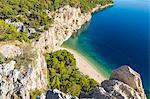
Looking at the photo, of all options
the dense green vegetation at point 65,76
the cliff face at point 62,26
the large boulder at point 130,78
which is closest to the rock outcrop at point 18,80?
the dense green vegetation at point 65,76

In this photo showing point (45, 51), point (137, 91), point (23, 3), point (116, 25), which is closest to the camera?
point (137, 91)

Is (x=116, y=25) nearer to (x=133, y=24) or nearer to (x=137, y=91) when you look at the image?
(x=133, y=24)

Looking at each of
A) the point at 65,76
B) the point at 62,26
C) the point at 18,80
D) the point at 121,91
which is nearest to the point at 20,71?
the point at 18,80

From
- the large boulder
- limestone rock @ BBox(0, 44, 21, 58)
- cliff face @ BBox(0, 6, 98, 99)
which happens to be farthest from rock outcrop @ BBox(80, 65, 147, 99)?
limestone rock @ BBox(0, 44, 21, 58)

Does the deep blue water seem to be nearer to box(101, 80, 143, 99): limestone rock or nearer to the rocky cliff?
the rocky cliff

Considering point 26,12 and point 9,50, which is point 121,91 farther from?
point 26,12

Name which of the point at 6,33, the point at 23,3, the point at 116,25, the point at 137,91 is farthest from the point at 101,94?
the point at 116,25
